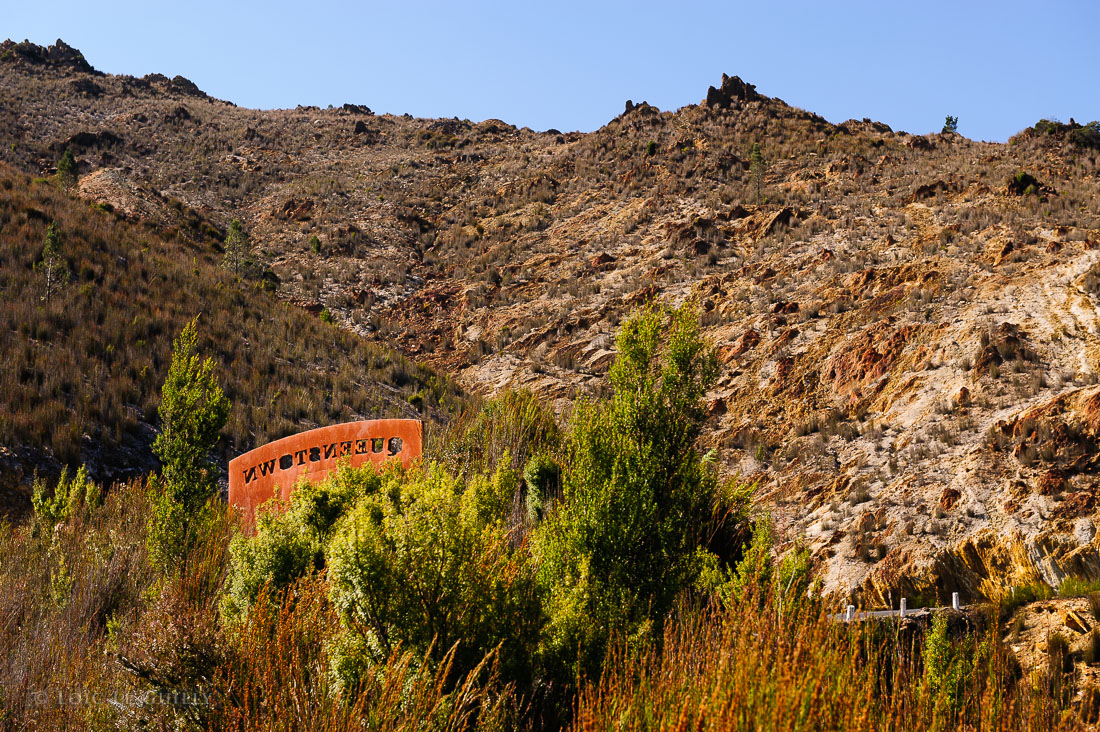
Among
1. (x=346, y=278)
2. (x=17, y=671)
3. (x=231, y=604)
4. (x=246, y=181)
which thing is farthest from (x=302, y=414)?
(x=246, y=181)

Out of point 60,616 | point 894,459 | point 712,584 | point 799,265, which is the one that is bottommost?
point 60,616

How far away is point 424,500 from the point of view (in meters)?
5.33

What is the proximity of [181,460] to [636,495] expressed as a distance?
6205 mm

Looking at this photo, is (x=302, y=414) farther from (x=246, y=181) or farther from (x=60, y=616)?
(x=246, y=181)

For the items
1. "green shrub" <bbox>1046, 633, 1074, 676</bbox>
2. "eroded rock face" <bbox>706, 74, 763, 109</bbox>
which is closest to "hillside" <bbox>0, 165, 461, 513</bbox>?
"green shrub" <bbox>1046, 633, 1074, 676</bbox>

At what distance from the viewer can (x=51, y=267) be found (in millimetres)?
20453

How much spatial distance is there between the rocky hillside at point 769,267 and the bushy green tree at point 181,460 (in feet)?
30.7

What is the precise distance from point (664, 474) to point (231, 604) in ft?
15.0

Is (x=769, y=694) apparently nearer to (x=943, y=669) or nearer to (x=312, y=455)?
(x=943, y=669)

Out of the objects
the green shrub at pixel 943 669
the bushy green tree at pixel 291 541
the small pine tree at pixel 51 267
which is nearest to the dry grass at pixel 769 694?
the green shrub at pixel 943 669

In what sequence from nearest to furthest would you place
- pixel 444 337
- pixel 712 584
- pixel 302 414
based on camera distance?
pixel 712 584
pixel 302 414
pixel 444 337

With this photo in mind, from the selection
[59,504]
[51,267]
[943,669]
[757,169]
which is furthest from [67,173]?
[943,669]

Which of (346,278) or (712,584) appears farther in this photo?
(346,278)

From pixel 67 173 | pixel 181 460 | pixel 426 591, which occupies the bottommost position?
pixel 426 591
